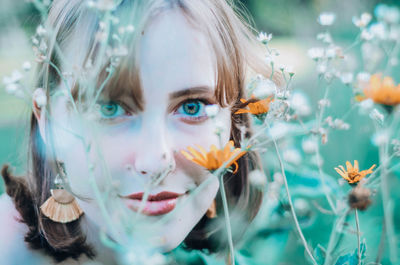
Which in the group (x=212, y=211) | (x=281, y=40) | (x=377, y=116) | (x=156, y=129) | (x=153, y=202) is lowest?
(x=281, y=40)

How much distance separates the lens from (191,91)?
0.54m

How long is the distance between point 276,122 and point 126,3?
24cm

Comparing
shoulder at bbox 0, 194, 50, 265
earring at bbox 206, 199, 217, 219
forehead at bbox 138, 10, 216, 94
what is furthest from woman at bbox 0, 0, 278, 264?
earring at bbox 206, 199, 217, 219

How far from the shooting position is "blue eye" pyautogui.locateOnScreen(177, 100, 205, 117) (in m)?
0.57

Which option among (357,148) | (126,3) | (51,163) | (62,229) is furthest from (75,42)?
(357,148)

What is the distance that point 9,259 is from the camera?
765mm

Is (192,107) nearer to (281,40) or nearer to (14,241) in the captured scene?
(14,241)

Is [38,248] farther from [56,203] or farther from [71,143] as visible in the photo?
[71,143]

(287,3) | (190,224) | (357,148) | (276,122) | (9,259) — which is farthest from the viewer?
(287,3)

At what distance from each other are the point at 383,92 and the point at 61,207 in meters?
0.54

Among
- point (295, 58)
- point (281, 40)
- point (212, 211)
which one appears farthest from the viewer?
point (281, 40)

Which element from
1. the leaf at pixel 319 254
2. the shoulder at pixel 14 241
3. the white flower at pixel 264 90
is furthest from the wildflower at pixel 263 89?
the shoulder at pixel 14 241

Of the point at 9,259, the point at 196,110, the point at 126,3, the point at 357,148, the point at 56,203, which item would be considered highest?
the point at 126,3

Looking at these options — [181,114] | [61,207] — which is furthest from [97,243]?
[181,114]
